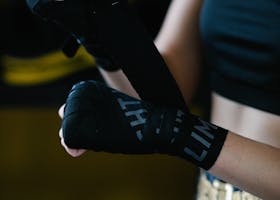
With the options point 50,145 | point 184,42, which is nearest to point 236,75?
point 184,42

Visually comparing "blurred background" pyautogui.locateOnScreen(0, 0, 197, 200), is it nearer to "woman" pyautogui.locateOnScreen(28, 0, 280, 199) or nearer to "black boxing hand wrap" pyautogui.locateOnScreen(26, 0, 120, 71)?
"woman" pyautogui.locateOnScreen(28, 0, 280, 199)

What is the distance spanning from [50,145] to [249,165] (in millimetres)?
940

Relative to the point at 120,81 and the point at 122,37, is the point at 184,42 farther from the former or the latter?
the point at 122,37

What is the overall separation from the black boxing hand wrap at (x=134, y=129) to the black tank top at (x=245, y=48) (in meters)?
0.16

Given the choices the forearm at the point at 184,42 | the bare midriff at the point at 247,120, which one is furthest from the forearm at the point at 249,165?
the forearm at the point at 184,42

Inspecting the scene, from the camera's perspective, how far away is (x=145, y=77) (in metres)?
0.62

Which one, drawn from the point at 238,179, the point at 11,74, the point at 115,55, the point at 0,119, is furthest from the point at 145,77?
the point at 0,119

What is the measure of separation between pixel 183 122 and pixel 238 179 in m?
0.11

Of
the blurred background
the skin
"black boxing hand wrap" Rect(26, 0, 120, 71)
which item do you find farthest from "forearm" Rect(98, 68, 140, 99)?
the blurred background

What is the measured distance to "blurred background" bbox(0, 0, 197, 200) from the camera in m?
1.20

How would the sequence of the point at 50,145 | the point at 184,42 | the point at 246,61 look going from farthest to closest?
the point at 50,145
the point at 184,42
the point at 246,61

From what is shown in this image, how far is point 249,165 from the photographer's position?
60 centimetres

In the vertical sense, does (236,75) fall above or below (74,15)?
below

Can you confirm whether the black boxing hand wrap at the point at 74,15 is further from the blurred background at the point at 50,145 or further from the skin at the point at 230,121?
the blurred background at the point at 50,145
